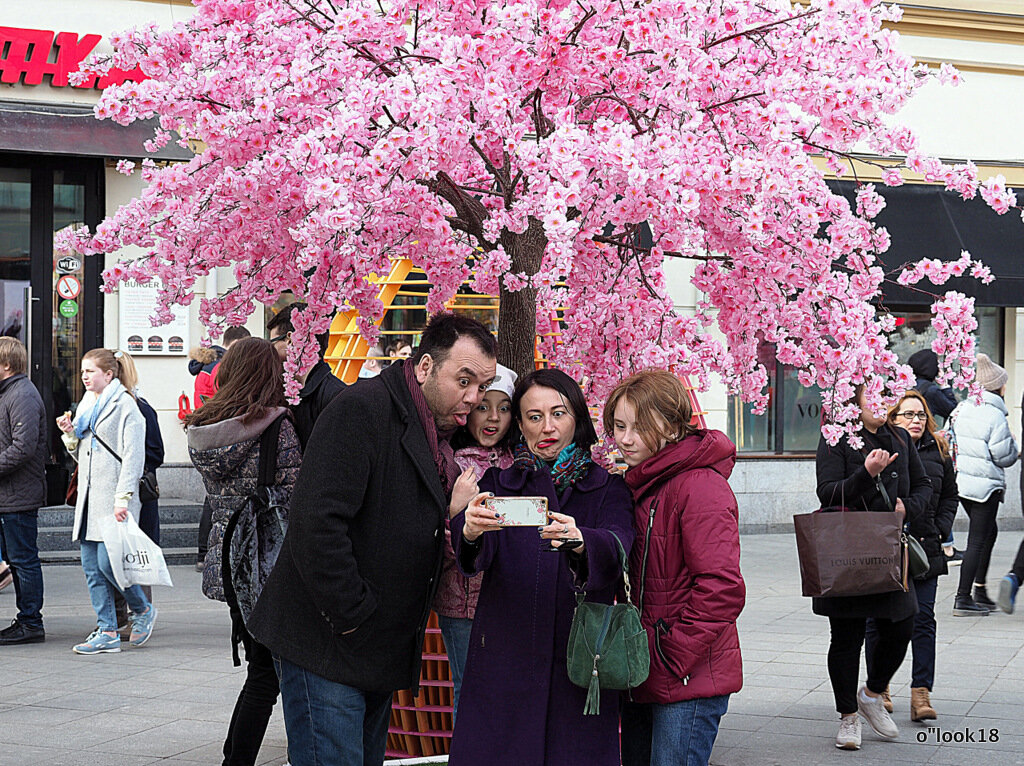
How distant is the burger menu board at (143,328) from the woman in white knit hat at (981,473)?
7.74m

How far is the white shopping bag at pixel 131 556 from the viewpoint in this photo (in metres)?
8.29

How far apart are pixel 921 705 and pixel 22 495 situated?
5.69 meters

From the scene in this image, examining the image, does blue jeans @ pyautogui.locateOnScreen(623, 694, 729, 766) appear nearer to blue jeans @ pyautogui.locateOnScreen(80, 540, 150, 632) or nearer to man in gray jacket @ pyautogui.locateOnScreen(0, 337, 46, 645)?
blue jeans @ pyautogui.locateOnScreen(80, 540, 150, 632)

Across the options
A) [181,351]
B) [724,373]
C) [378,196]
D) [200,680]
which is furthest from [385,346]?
[378,196]

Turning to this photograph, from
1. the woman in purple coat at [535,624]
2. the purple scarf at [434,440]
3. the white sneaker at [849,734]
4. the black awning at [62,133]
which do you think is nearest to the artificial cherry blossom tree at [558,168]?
the purple scarf at [434,440]

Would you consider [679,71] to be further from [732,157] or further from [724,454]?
[724,454]

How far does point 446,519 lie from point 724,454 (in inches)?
34.7

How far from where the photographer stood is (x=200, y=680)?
25.1 ft

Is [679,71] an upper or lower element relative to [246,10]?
lower

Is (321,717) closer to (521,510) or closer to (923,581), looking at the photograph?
(521,510)

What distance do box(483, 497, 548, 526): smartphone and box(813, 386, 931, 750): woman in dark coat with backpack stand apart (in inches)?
113

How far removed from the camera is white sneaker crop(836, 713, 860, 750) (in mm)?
6113

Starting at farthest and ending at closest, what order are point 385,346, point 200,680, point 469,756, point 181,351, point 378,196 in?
point 181,351 < point 385,346 < point 200,680 < point 378,196 < point 469,756

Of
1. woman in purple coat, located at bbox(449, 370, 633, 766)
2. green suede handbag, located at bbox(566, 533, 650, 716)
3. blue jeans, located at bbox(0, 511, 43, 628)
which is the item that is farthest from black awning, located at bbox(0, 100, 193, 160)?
green suede handbag, located at bbox(566, 533, 650, 716)
